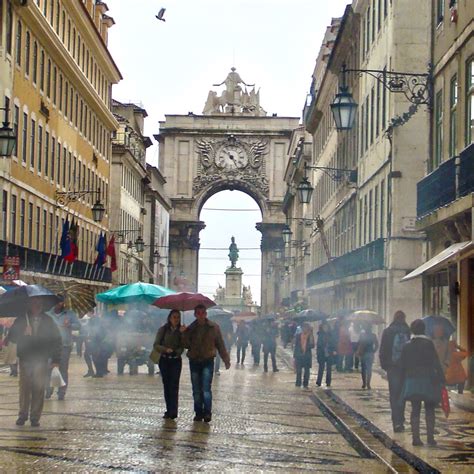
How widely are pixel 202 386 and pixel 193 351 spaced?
1.73ft

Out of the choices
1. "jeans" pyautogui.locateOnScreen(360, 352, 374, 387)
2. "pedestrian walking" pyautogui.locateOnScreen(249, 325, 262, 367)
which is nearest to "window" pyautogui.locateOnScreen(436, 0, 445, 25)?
"jeans" pyautogui.locateOnScreen(360, 352, 374, 387)

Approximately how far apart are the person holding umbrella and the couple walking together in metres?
1.75

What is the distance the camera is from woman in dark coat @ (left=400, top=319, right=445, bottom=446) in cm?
1588

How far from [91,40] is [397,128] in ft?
97.5

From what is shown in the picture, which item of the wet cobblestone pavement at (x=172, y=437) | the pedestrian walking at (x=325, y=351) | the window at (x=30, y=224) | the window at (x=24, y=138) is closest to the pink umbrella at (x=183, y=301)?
the wet cobblestone pavement at (x=172, y=437)

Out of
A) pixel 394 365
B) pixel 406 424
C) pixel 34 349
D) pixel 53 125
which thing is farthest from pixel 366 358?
pixel 53 125

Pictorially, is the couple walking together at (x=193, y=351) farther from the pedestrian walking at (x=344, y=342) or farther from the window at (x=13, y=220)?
the window at (x=13, y=220)

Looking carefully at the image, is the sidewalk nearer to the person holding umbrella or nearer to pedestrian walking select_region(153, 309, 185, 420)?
pedestrian walking select_region(153, 309, 185, 420)

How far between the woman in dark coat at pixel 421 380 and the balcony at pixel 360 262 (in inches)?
925

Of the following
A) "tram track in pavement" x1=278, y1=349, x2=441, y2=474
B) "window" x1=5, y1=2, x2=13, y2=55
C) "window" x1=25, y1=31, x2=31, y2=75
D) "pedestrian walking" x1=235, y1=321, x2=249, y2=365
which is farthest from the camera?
"window" x1=25, y1=31, x2=31, y2=75

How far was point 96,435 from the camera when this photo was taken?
16.1 m

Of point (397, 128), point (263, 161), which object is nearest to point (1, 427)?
point (397, 128)

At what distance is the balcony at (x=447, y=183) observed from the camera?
23984 mm

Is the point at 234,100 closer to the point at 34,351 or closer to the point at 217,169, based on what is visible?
the point at 217,169
